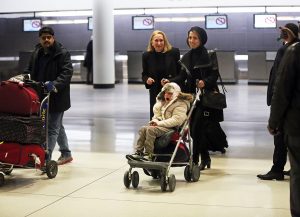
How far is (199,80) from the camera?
7.06 metres

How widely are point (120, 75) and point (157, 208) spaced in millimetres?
20512

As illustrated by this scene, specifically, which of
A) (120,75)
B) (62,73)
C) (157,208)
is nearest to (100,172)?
(62,73)

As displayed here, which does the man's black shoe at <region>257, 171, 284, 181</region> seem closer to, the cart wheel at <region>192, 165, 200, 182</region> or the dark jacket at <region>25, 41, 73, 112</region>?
the cart wheel at <region>192, 165, 200, 182</region>

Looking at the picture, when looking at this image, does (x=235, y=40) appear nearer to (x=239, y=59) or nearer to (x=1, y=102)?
(x=239, y=59)

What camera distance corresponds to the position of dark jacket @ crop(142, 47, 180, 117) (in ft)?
24.9

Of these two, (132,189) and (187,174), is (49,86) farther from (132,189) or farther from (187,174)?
(187,174)

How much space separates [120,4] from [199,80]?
57.1 feet

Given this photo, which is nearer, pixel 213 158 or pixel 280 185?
pixel 280 185

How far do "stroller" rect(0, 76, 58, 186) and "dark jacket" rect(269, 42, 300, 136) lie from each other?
310 cm

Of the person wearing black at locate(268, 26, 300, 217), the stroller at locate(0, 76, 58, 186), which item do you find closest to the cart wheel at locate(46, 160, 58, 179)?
the stroller at locate(0, 76, 58, 186)

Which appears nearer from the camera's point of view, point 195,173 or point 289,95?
point 289,95

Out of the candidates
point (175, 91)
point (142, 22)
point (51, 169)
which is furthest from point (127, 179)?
point (142, 22)

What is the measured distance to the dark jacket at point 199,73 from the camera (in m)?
7.10

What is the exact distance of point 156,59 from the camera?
7664 millimetres
